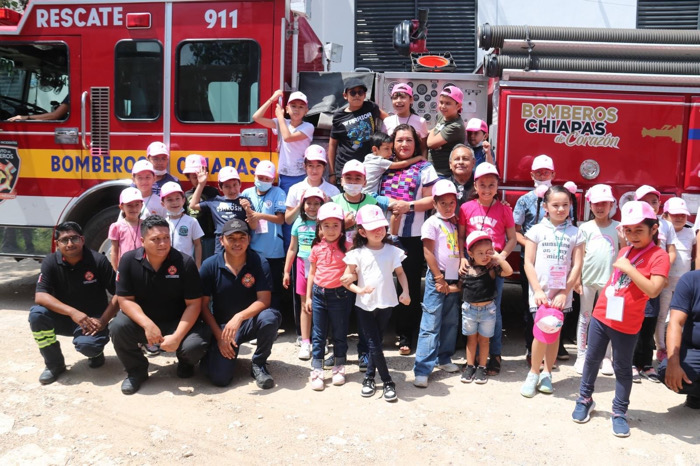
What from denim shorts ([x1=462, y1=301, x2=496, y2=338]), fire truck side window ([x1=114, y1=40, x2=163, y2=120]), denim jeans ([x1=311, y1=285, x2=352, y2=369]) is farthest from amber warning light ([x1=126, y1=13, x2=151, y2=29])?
denim shorts ([x1=462, y1=301, x2=496, y2=338])

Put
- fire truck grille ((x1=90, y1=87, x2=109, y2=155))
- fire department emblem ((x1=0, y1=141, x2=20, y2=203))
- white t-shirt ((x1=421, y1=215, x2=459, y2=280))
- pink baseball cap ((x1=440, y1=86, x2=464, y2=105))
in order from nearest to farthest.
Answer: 1. white t-shirt ((x1=421, y1=215, x2=459, y2=280))
2. pink baseball cap ((x1=440, y1=86, x2=464, y2=105))
3. fire truck grille ((x1=90, y1=87, x2=109, y2=155))
4. fire department emblem ((x1=0, y1=141, x2=20, y2=203))

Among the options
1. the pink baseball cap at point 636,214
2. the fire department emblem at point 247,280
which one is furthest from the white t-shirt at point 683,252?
the fire department emblem at point 247,280

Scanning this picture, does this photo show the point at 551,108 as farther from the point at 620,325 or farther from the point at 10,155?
the point at 10,155

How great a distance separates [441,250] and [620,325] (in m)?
1.32

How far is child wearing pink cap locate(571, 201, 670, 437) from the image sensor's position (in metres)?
3.62

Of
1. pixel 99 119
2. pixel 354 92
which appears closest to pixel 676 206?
pixel 354 92

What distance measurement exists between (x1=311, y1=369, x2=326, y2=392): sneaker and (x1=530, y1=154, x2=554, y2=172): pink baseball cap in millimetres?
2289

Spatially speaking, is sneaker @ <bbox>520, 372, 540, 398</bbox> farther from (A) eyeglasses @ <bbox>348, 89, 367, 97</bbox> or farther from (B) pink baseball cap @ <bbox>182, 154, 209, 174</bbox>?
(B) pink baseball cap @ <bbox>182, 154, 209, 174</bbox>

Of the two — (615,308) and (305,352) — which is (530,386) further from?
(305,352)

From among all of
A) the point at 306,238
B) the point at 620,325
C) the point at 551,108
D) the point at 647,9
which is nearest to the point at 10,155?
the point at 306,238

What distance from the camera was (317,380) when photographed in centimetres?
429

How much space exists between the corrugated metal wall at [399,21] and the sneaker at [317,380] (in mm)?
7447

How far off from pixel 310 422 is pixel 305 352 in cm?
109

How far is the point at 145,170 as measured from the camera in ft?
16.4
